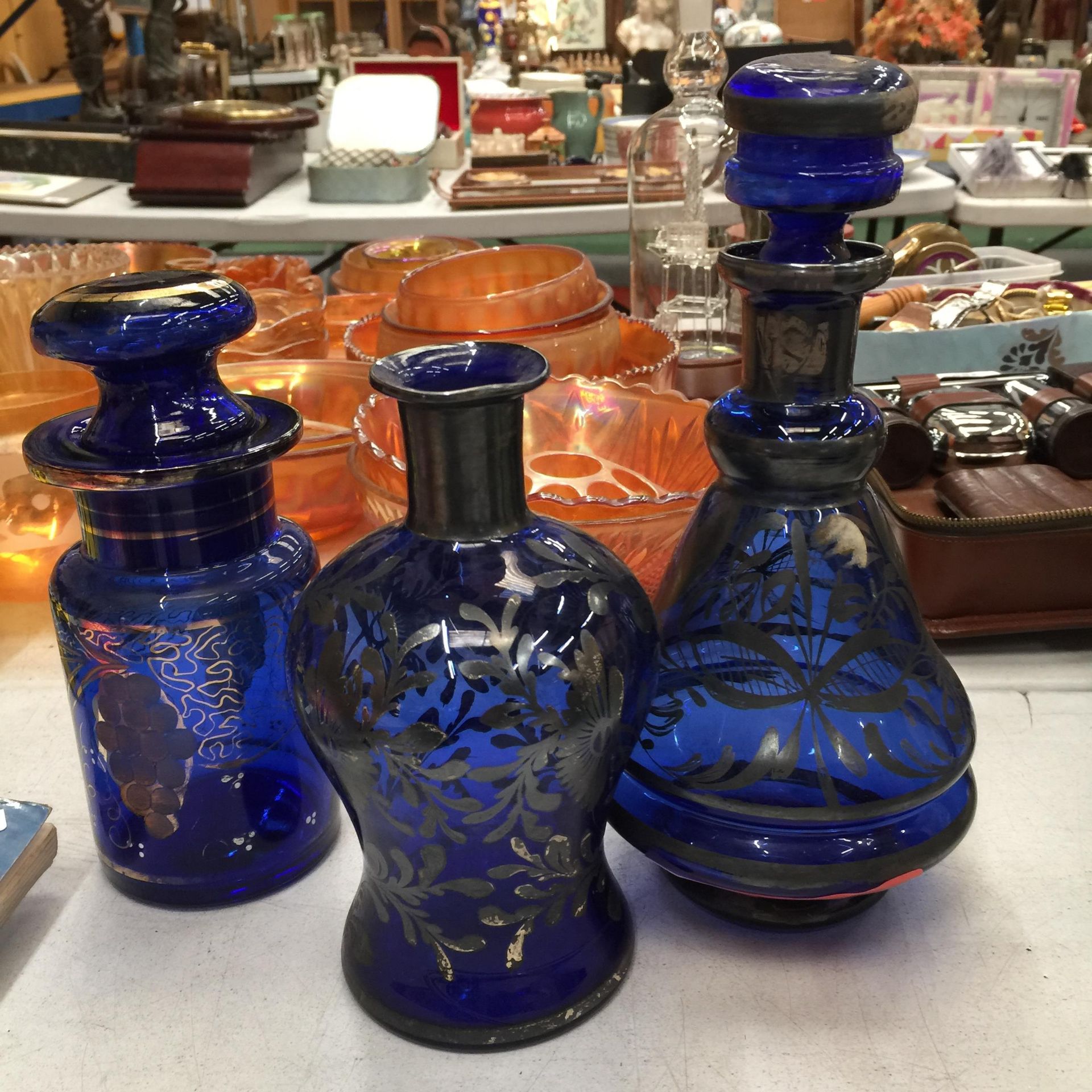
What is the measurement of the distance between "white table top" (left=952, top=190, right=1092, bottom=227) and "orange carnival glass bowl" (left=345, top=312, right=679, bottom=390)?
113 centimetres

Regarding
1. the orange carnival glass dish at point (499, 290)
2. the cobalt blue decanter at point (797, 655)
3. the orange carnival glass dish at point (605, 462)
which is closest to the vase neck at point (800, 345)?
the cobalt blue decanter at point (797, 655)

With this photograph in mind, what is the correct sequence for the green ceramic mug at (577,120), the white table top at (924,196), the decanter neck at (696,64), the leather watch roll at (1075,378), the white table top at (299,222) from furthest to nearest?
the green ceramic mug at (577,120), the white table top at (924,196), the white table top at (299,222), the decanter neck at (696,64), the leather watch roll at (1075,378)

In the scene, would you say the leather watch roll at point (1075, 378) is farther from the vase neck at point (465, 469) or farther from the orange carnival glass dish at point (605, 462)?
the vase neck at point (465, 469)

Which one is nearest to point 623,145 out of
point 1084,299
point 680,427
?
point 1084,299

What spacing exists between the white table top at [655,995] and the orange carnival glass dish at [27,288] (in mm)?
423

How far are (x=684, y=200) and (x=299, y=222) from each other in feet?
2.24

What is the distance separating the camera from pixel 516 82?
124 inches

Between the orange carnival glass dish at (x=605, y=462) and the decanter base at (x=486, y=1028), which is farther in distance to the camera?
the orange carnival glass dish at (x=605, y=462)

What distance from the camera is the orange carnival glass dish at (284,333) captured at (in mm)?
806

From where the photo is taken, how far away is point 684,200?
→ 1.13 meters

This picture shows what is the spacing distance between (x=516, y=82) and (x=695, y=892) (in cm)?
308

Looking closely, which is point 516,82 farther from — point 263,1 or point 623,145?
point 263,1

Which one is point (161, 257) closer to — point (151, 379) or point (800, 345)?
point (151, 379)

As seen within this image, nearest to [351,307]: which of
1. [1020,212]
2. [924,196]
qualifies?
[924,196]
